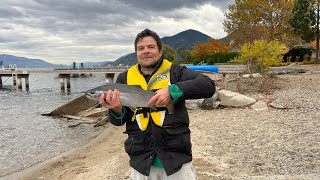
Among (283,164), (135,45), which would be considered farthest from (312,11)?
(135,45)

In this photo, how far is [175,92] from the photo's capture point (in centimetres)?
333

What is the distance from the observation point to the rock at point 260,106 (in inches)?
626

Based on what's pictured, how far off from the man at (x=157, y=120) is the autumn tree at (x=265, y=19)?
162ft

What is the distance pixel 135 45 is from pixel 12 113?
28.1m

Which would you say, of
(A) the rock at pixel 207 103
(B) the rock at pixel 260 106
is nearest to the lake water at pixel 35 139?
(A) the rock at pixel 207 103

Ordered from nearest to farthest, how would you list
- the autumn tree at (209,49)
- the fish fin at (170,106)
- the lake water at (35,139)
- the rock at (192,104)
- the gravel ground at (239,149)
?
1. the fish fin at (170,106)
2. the gravel ground at (239,149)
3. the lake water at (35,139)
4. the rock at (192,104)
5. the autumn tree at (209,49)

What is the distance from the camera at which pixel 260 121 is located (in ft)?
42.9

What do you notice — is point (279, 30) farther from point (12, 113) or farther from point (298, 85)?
point (12, 113)

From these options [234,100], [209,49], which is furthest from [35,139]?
[209,49]

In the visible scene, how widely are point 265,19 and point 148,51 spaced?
182ft

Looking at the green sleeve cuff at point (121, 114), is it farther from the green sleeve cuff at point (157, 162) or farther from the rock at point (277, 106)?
the rock at point (277, 106)

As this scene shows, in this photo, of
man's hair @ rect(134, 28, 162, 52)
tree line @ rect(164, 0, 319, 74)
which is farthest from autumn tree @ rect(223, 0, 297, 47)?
man's hair @ rect(134, 28, 162, 52)

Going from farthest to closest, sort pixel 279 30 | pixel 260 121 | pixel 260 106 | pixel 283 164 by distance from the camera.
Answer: pixel 279 30, pixel 260 106, pixel 260 121, pixel 283 164

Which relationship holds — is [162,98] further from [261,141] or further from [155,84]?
[261,141]
